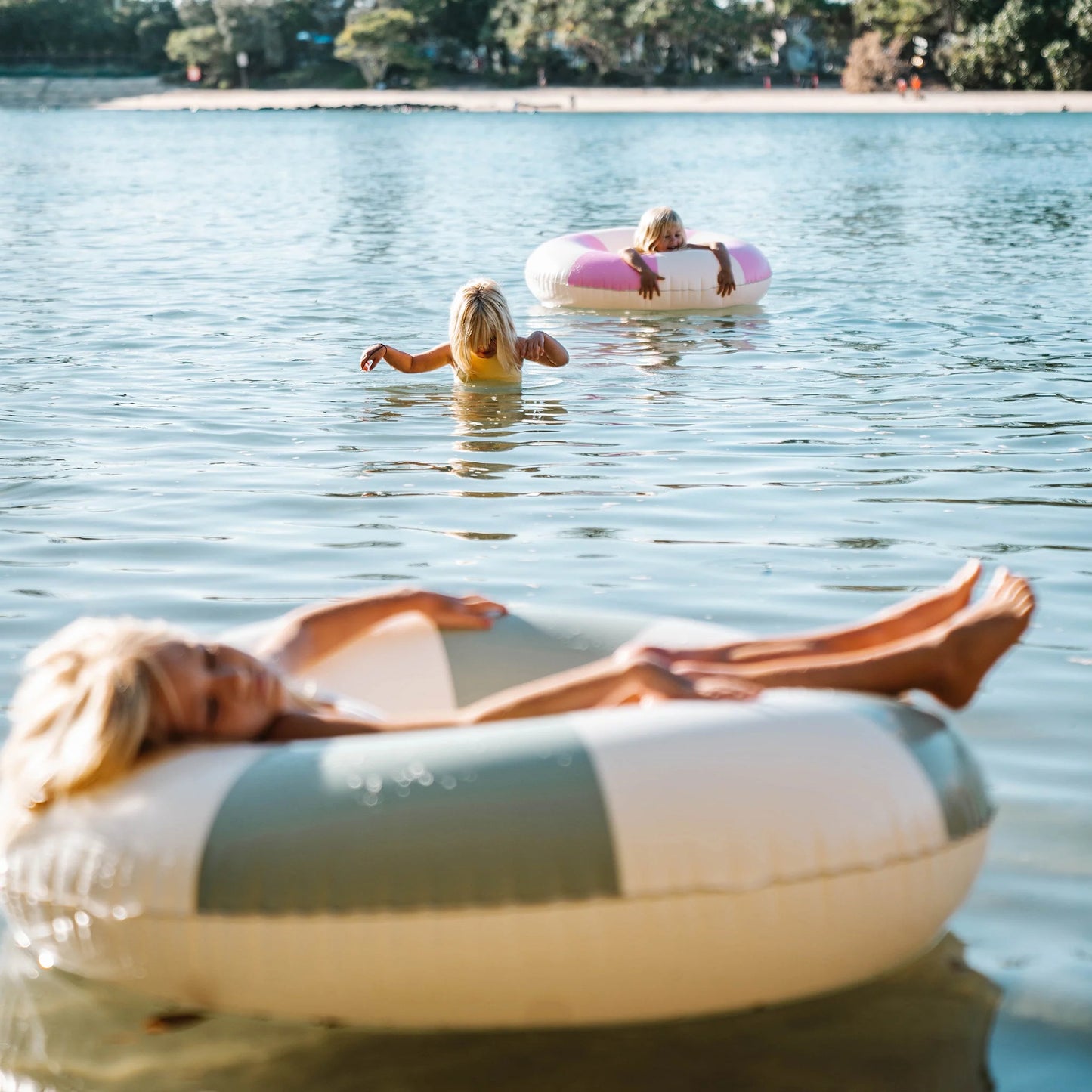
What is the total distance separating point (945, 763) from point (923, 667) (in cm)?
25

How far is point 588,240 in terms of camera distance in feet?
36.0

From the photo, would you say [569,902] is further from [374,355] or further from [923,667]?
[374,355]

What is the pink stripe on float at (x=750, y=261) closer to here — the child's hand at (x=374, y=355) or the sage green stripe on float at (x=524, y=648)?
the child's hand at (x=374, y=355)

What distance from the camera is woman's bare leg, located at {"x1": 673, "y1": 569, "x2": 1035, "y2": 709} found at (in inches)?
113

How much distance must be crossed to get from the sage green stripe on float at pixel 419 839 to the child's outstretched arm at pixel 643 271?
7.93m

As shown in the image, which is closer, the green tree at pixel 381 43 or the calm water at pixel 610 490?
the calm water at pixel 610 490

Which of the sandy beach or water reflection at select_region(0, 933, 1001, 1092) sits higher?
the sandy beach

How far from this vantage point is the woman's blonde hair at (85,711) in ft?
8.37

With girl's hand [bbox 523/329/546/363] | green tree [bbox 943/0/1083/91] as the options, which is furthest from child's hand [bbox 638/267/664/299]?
green tree [bbox 943/0/1083/91]

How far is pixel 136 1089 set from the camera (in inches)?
103

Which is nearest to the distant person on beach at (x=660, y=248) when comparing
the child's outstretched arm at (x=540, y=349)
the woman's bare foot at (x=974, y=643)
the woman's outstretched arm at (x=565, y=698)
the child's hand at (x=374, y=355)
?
the child's outstretched arm at (x=540, y=349)

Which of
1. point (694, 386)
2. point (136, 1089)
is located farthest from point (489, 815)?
point (694, 386)

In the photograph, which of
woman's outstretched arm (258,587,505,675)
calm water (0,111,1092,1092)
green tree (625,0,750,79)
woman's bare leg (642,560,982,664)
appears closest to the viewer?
calm water (0,111,1092,1092)

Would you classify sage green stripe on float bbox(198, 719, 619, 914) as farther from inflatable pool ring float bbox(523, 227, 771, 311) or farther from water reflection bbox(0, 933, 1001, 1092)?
inflatable pool ring float bbox(523, 227, 771, 311)
